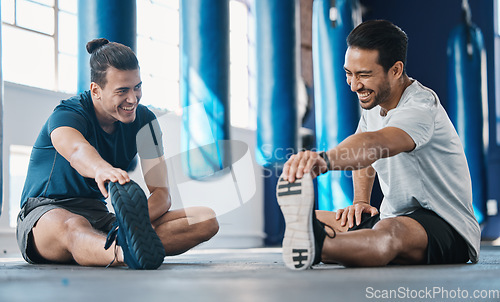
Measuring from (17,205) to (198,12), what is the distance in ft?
6.31

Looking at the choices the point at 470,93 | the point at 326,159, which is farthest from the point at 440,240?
the point at 470,93

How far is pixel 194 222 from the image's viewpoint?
1638 mm

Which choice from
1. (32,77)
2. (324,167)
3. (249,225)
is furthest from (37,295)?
(249,225)

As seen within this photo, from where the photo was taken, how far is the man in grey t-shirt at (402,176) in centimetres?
124

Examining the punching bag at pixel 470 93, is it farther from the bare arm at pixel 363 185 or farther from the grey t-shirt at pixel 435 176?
the grey t-shirt at pixel 435 176

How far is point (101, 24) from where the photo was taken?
2152 mm

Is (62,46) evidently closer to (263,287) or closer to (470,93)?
(470,93)

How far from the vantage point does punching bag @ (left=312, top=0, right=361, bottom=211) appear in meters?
3.05

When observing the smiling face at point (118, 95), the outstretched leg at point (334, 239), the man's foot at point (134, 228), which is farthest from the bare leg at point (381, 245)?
the smiling face at point (118, 95)

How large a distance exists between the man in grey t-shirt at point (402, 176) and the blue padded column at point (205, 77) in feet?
3.56

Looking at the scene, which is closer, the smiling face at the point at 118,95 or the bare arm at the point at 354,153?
the bare arm at the point at 354,153

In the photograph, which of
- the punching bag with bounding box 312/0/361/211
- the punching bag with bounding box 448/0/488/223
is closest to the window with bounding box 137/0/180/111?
the punching bag with bounding box 312/0/361/211

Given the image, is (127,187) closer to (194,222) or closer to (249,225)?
(194,222)

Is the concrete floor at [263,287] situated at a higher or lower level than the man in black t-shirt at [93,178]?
lower
